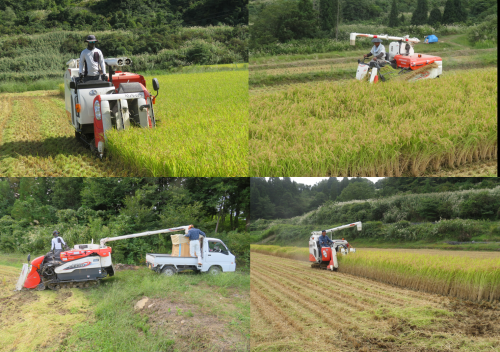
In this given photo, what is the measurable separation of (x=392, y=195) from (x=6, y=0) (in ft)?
74.8

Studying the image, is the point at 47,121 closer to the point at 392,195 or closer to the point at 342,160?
the point at 342,160

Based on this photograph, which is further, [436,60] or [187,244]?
[436,60]

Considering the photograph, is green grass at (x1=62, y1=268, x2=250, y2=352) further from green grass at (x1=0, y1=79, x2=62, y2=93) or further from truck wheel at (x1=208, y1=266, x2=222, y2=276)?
green grass at (x1=0, y1=79, x2=62, y2=93)

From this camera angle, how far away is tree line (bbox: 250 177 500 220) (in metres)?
7.05

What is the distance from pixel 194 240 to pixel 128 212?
11.1 ft

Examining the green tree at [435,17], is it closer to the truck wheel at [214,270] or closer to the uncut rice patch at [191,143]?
the uncut rice patch at [191,143]

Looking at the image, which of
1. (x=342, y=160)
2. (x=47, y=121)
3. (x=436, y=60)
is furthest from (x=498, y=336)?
(x=47, y=121)

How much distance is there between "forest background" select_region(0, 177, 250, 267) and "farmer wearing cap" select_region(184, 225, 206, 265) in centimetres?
189

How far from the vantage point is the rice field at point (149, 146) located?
6.97 m

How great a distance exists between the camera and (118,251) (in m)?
11.9

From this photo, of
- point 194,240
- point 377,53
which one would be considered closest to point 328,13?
point 377,53

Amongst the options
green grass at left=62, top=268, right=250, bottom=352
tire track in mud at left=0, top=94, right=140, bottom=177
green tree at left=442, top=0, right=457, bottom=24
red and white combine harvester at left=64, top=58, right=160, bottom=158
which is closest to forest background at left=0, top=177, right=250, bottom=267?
green grass at left=62, top=268, right=250, bottom=352

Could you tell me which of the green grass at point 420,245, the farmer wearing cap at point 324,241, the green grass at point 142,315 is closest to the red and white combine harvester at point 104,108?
the green grass at point 142,315

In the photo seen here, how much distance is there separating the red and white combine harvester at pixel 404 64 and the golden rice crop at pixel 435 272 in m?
5.71
